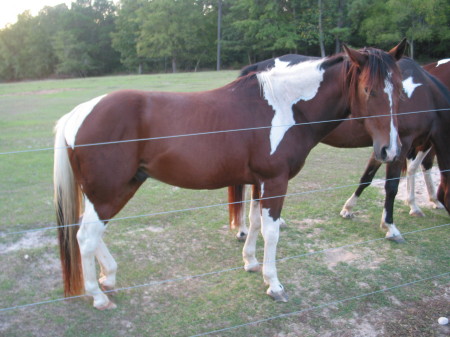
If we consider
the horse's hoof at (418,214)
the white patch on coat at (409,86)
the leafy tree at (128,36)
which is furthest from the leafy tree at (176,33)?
the white patch on coat at (409,86)

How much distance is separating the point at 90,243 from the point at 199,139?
3.84ft

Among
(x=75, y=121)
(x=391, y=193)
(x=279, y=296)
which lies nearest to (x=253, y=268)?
(x=279, y=296)

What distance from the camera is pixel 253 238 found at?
11.5 feet

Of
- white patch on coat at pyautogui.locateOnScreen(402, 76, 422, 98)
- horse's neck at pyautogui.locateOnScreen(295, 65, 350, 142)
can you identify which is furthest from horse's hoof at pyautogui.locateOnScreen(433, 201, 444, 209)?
horse's neck at pyautogui.locateOnScreen(295, 65, 350, 142)

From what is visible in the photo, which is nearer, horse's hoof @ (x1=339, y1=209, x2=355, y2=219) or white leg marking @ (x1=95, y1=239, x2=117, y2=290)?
white leg marking @ (x1=95, y1=239, x2=117, y2=290)

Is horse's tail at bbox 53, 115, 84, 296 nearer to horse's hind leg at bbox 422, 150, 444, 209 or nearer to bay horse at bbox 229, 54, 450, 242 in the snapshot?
bay horse at bbox 229, 54, 450, 242

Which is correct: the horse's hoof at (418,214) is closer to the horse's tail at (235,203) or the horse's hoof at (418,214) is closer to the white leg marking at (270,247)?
the horse's tail at (235,203)

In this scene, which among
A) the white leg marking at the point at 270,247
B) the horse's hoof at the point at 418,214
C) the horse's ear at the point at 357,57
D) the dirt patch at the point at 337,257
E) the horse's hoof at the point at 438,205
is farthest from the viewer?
the horse's hoof at the point at 438,205

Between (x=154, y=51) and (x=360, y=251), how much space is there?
43422mm

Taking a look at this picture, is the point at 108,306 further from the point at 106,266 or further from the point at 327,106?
the point at 327,106

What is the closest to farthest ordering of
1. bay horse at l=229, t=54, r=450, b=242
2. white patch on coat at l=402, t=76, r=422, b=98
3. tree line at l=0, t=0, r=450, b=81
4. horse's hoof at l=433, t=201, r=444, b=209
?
1. bay horse at l=229, t=54, r=450, b=242
2. white patch on coat at l=402, t=76, r=422, b=98
3. horse's hoof at l=433, t=201, r=444, b=209
4. tree line at l=0, t=0, r=450, b=81

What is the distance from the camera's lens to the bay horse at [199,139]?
8.95ft

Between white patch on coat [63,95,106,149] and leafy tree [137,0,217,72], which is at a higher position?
leafy tree [137,0,217,72]

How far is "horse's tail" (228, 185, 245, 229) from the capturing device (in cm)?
381
